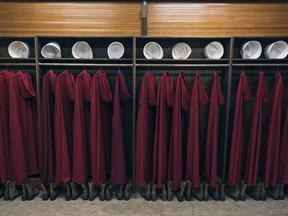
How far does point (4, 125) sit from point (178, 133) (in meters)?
1.82

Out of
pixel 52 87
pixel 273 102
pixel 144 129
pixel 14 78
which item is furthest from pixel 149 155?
pixel 14 78

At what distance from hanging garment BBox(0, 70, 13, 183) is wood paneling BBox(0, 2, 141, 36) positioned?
0.57 meters

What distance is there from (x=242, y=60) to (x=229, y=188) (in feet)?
4.66

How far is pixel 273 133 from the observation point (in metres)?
2.59

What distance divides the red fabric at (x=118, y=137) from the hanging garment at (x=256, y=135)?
1.33 m

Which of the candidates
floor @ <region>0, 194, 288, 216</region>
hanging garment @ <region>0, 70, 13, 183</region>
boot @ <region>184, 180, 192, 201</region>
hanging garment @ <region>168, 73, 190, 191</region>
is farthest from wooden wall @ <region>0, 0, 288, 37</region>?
floor @ <region>0, 194, 288, 216</region>

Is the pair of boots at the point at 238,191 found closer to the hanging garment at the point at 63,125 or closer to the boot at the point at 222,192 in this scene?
the boot at the point at 222,192

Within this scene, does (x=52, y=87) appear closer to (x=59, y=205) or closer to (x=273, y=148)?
(x=59, y=205)

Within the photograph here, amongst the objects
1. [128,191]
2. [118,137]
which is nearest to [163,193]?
[128,191]

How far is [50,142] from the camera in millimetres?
2586

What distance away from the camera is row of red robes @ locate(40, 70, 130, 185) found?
2539 mm

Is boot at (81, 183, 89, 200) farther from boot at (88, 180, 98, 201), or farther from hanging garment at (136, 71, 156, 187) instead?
hanging garment at (136, 71, 156, 187)

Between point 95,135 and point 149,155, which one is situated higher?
point 95,135

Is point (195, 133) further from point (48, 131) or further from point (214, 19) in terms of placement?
point (48, 131)
